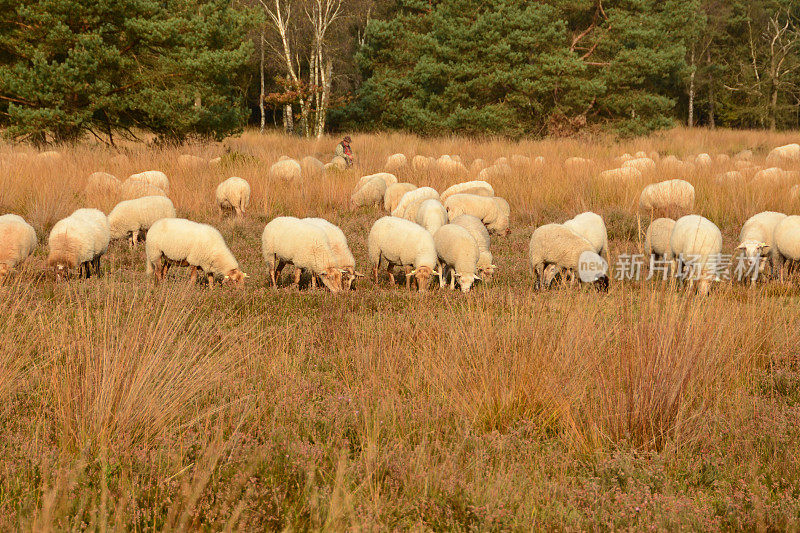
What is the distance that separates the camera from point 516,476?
3.54 metres

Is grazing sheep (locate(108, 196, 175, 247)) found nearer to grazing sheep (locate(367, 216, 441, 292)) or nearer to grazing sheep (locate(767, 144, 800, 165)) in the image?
grazing sheep (locate(367, 216, 441, 292))

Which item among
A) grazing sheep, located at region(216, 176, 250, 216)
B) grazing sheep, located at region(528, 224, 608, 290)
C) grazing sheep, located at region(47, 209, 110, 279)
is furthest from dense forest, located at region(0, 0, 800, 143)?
grazing sheep, located at region(528, 224, 608, 290)

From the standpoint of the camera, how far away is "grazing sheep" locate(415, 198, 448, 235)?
10.6m

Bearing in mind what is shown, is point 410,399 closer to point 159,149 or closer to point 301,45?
point 159,149

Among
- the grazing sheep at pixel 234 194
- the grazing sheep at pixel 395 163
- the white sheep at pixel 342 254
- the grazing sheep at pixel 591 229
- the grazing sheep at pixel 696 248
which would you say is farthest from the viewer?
the grazing sheep at pixel 395 163

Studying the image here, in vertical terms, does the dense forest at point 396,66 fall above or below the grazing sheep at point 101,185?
above

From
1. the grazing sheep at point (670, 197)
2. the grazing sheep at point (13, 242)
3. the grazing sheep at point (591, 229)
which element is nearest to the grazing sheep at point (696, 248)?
the grazing sheep at point (591, 229)

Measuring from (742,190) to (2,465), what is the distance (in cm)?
1389

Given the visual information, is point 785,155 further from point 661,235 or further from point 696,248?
point 696,248

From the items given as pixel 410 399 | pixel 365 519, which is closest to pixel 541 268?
pixel 410 399

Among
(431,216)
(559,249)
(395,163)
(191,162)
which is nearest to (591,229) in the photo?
(559,249)

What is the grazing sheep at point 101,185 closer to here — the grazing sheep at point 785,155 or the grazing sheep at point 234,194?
the grazing sheep at point 234,194

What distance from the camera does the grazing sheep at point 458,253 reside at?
28.9 ft

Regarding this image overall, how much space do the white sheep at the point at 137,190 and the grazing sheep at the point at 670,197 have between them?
30.2 ft
